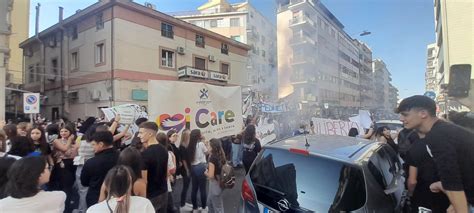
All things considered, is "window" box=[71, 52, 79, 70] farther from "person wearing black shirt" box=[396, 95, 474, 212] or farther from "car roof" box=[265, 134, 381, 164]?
"person wearing black shirt" box=[396, 95, 474, 212]

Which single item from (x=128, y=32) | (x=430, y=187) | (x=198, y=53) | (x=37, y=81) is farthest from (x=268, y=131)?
(x=37, y=81)

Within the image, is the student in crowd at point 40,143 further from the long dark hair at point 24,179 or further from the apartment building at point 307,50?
the apartment building at point 307,50

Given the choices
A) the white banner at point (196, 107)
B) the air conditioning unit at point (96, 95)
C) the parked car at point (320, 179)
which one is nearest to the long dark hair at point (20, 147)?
the white banner at point (196, 107)

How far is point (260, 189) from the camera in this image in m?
2.95

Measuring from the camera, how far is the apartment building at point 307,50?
9.03 meters

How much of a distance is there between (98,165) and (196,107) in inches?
143

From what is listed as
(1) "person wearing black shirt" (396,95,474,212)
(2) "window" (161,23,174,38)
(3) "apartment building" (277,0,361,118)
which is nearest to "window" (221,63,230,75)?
(2) "window" (161,23,174,38)

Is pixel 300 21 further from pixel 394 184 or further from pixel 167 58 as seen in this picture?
pixel 167 58

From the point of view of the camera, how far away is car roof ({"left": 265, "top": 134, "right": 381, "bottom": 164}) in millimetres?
2668

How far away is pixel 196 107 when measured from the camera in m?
6.43

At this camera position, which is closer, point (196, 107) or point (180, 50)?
point (196, 107)

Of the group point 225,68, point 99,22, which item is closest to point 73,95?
point 99,22

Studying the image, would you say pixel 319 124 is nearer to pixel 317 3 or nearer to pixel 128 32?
pixel 317 3

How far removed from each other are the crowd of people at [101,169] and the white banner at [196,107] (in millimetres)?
423
